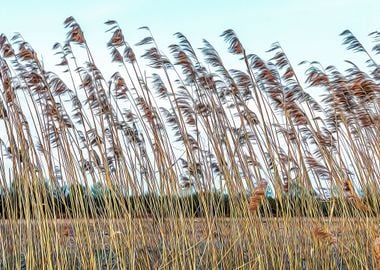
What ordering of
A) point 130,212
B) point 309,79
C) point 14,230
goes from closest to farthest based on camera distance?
point 130,212 < point 14,230 < point 309,79

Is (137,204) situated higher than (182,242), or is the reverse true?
(137,204)

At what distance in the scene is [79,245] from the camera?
10.6 ft

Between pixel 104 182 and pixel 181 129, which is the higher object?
pixel 181 129

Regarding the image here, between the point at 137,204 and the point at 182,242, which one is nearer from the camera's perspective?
the point at 182,242

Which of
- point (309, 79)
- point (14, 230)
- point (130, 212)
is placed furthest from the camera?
point (309, 79)

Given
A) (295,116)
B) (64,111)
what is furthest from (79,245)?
(295,116)

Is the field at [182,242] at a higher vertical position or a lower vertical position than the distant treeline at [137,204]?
lower

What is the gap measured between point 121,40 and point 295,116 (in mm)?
1056

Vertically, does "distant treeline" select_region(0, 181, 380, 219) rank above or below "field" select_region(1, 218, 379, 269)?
above

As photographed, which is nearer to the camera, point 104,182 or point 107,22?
point 104,182

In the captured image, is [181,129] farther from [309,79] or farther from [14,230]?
[14,230]

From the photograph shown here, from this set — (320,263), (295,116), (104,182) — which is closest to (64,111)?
(104,182)

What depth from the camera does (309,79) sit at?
3.62 m

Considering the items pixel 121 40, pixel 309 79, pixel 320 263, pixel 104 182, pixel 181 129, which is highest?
pixel 121 40
